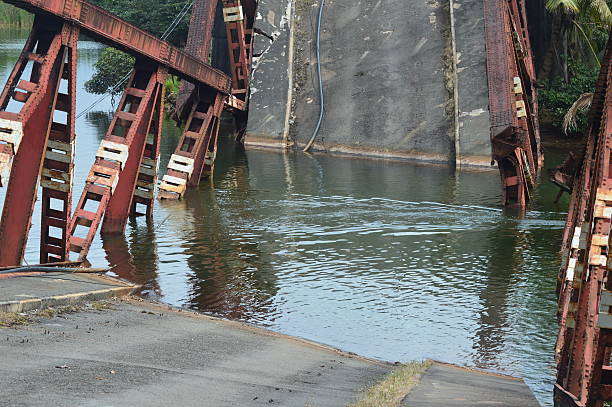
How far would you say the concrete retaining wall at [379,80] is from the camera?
29905 millimetres

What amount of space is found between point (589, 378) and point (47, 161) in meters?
9.45

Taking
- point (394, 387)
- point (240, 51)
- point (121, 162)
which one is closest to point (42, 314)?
point (394, 387)

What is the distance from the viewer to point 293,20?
3328 cm

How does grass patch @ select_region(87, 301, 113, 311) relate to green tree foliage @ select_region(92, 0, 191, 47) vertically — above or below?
below

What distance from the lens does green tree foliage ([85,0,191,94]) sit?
4600 cm

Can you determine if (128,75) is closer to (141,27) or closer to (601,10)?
(141,27)

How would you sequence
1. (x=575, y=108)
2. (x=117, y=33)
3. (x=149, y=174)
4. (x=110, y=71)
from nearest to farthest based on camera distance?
(x=117, y=33) < (x=149, y=174) < (x=575, y=108) < (x=110, y=71)

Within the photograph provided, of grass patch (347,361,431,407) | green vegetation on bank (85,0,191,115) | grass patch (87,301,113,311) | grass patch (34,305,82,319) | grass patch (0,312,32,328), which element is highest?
→ green vegetation on bank (85,0,191,115)

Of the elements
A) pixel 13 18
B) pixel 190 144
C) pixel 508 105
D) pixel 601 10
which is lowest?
pixel 190 144

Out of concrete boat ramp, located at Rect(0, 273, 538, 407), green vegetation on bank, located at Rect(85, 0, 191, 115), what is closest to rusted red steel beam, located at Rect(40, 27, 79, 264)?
concrete boat ramp, located at Rect(0, 273, 538, 407)

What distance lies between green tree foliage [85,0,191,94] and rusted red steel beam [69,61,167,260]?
1023 inches

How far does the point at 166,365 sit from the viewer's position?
9547 mm

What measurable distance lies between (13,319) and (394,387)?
3.60 m

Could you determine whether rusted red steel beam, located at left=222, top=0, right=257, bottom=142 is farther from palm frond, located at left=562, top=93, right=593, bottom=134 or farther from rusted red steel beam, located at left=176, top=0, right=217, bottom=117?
palm frond, located at left=562, top=93, right=593, bottom=134
